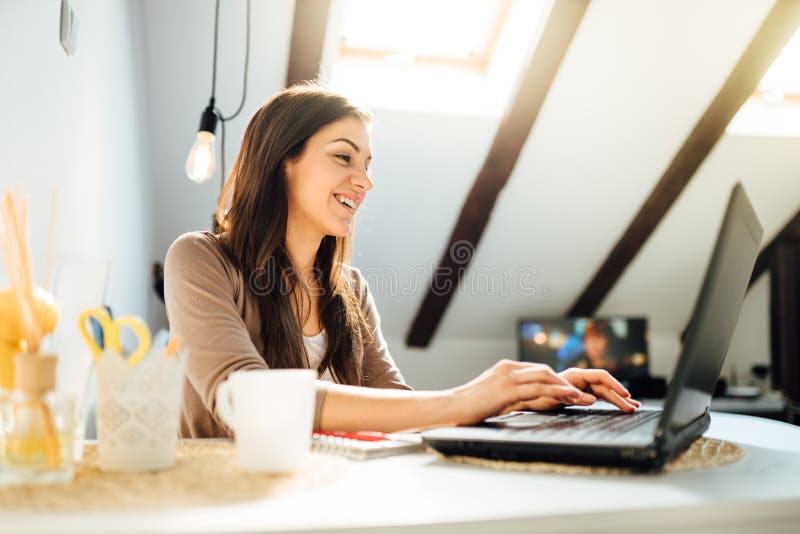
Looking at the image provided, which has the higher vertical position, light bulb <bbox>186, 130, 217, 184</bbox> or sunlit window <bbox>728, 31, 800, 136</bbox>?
sunlit window <bbox>728, 31, 800, 136</bbox>

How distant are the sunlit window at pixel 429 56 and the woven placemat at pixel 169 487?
9.16 ft

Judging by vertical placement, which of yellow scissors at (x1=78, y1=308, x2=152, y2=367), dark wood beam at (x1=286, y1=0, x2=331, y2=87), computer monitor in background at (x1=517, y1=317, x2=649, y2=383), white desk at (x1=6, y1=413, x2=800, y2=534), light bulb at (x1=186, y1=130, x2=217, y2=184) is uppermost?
dark wood beam at (x1=286, y1=0, x2=331, y2=87)

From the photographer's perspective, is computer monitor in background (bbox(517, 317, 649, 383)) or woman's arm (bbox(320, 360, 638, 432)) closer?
woman's arm (bbox(320, 360, 638, 432))

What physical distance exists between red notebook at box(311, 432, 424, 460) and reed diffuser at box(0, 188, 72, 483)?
0.28 m

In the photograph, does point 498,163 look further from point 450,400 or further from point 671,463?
point 671,463

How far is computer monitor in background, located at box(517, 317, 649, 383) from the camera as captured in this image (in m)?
4.41

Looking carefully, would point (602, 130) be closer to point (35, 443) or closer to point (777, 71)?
point (777, 71)

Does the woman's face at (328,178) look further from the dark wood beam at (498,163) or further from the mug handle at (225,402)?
the dark wood beam at (498,163)

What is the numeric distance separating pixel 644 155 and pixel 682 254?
948 mm

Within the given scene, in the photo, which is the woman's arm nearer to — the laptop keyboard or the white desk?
the laptop keyboard

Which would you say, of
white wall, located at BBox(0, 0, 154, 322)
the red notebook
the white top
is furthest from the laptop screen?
white wall, located at BBox(0, 0, 154, 322)

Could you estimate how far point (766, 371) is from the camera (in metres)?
4.64

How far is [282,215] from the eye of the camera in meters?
1.48

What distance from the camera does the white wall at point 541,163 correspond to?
312 centimetres
